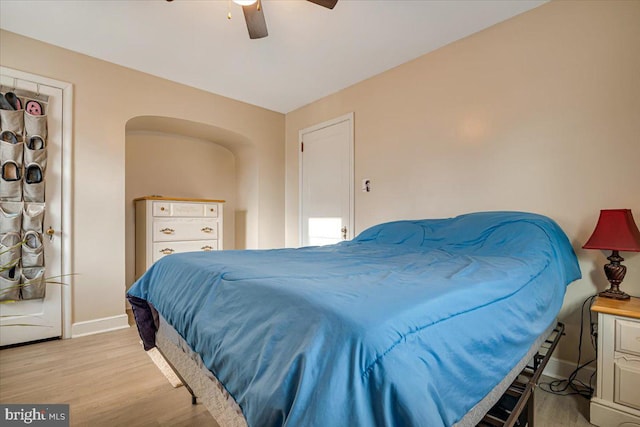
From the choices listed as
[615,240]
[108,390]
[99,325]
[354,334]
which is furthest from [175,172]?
[615,240]

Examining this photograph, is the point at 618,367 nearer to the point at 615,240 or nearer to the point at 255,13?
the point at 615,240

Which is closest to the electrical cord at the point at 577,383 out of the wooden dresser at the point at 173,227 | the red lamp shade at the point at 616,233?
the red lamp shade at the point at 616,233

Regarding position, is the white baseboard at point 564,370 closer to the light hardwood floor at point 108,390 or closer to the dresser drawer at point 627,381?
the light hardwood floor at point 108,390

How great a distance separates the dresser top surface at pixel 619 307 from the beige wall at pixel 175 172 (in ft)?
13.8

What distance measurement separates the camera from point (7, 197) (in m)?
2.49

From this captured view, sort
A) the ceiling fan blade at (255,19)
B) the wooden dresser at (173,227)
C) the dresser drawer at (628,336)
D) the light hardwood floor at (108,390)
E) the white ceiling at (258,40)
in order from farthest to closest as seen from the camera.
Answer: the wooden dresser at (173,227) < the white ceiling at (258,40) < the ceiling fan blade at (255,19) < the light hardwood floor at (108,390) < the dresser drawer at (628,336)

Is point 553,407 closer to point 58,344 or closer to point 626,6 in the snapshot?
point 626,6

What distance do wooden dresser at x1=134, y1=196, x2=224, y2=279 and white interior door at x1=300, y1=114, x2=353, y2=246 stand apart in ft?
3.84

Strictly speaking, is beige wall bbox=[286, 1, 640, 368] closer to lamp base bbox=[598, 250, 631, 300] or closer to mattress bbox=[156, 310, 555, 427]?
lamp base bbox=[598, 250, 631, 300]

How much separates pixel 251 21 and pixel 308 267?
5.47 ft

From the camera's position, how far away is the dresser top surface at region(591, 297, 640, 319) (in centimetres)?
153

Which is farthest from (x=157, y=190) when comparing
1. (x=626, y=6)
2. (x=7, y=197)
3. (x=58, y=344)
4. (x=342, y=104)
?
(x=626, y=6)

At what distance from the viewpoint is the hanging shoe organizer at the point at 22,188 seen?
2.47 metres

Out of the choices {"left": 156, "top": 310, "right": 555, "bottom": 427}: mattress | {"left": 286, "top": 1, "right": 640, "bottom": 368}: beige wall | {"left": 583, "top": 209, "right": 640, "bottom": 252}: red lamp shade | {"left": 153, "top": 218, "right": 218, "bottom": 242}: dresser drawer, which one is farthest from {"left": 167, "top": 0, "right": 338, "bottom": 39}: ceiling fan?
{"left": 153, "top": 218, "right": 218, "bottom": 242}: dresser drawer
